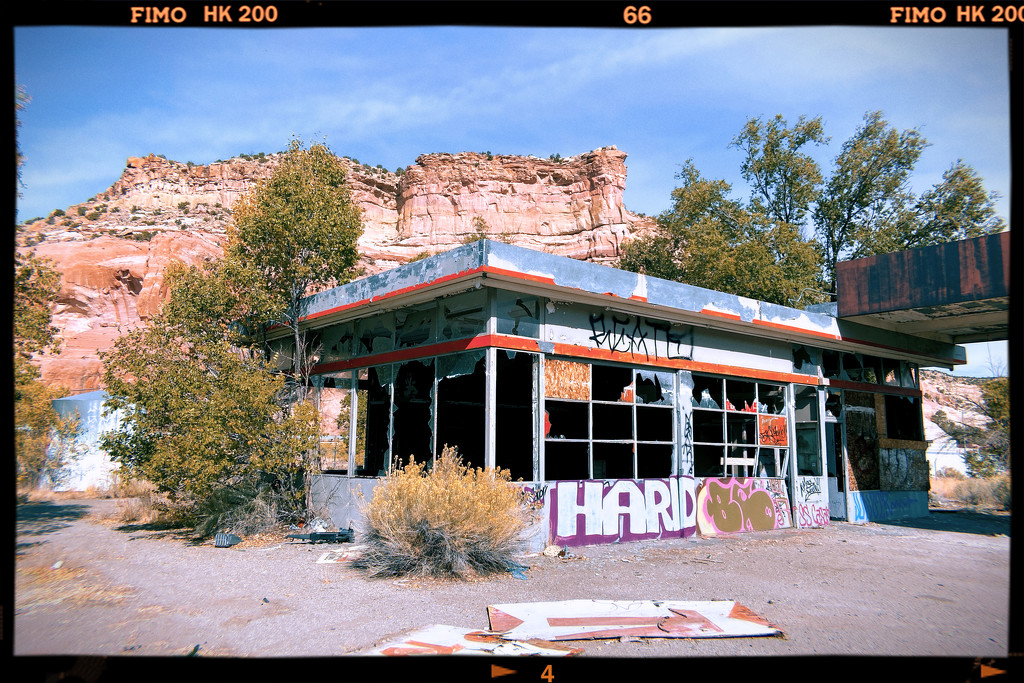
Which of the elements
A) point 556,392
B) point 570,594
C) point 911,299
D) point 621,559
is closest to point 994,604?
point 621,559

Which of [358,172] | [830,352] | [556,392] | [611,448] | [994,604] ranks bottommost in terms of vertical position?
[994,604]

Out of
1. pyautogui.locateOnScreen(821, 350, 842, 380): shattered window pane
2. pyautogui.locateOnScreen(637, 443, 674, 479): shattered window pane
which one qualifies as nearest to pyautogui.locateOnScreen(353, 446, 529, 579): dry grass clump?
pyautogui.locateOnScreen(637, 443, 674, 479): shattered window pane

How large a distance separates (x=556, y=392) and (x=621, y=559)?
9.63 feet

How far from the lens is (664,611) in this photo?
23.0 ft

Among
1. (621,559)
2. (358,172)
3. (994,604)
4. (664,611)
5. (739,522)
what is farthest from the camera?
(358,172)

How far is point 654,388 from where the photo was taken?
43.0 ft

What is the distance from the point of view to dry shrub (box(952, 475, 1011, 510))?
21.7 m

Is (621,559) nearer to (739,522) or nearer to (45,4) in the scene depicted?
(739,522)

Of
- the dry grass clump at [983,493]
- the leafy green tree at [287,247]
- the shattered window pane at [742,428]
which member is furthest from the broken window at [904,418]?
the leafy green tree at [287,247]

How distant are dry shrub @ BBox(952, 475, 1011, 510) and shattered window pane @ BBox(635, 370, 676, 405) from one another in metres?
14.7

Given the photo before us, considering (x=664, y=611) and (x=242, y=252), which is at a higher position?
(x=242, y=252)

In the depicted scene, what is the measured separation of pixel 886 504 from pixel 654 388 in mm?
9503

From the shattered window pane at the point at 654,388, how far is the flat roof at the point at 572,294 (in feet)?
3.93

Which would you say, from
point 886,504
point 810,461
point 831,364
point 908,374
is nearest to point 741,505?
point 810,461
